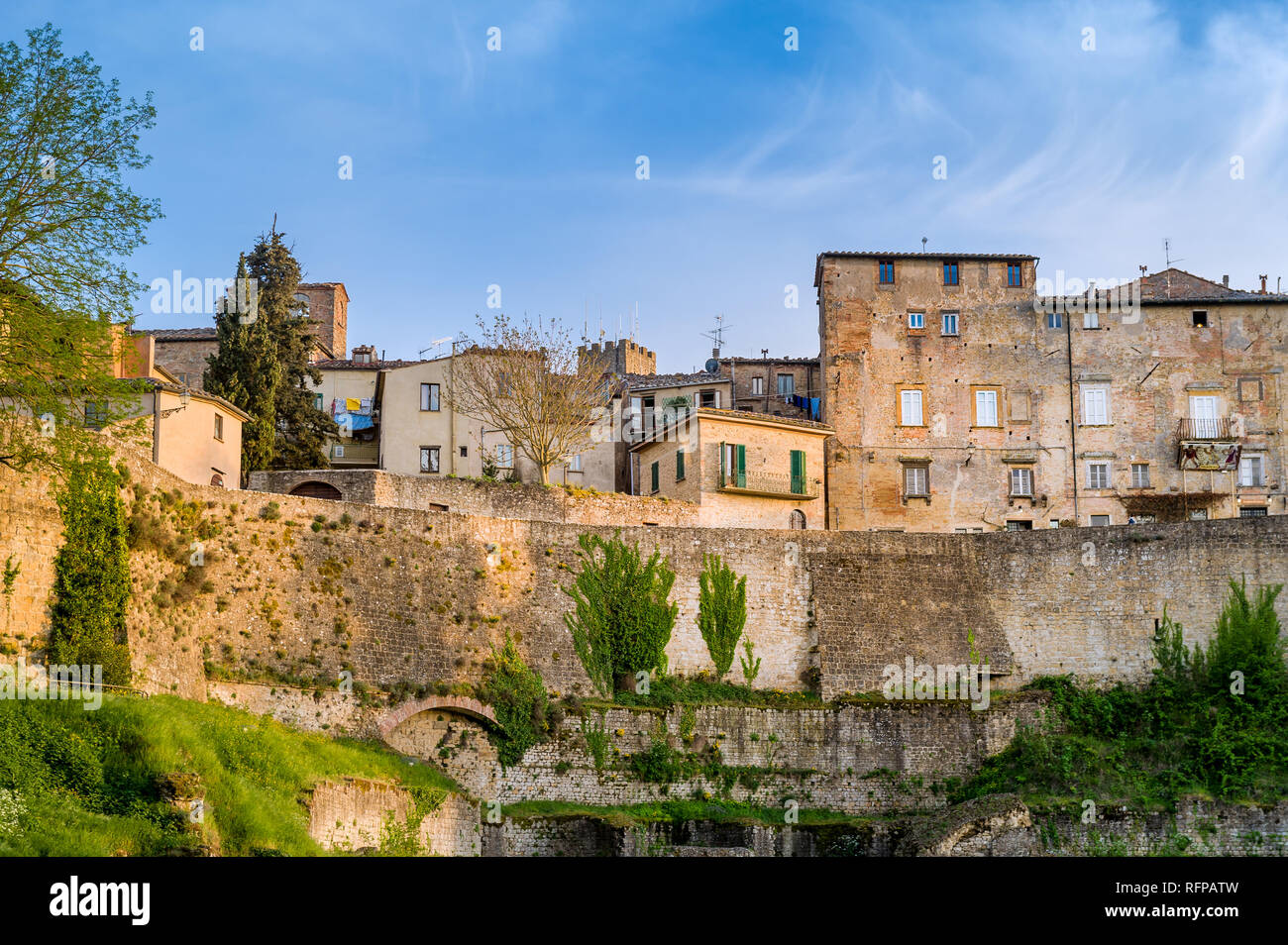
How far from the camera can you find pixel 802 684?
40281 millimetres

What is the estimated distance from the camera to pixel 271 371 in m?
49.0

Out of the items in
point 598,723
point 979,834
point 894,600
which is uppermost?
point 894,600

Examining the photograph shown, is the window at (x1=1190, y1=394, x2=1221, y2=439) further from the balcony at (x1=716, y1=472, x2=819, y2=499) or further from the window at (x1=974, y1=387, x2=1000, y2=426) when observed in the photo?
the balcony at (x1=716, y1=472, x2=819, y2=499)

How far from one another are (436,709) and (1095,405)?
2762cm

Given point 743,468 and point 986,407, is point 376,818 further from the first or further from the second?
point 986,407

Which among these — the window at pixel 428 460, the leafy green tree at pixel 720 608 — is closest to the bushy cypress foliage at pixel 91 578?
the leafy green tree at pixel 720 608

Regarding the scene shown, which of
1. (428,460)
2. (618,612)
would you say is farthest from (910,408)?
(618,612)

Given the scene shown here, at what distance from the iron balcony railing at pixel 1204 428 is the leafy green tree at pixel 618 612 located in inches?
833

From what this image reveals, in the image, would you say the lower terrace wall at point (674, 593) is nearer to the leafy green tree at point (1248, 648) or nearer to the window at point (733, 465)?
the leafy green tree at point (1248, 648)

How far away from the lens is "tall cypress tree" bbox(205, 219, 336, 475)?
48.1 m

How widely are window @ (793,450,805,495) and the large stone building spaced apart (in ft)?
5.10

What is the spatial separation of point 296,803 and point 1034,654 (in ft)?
72.0

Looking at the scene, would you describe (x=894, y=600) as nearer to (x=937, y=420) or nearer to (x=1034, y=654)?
(x=1034, y=654)
